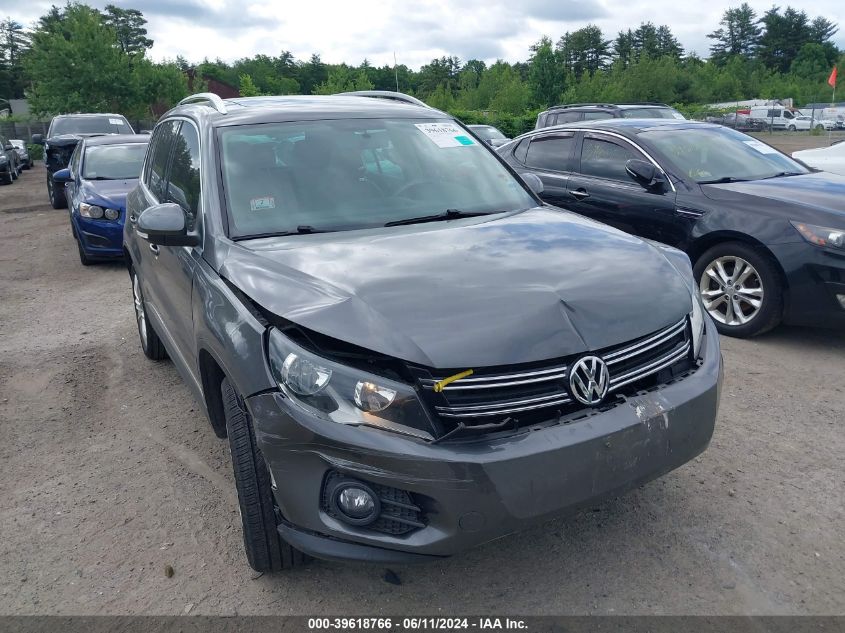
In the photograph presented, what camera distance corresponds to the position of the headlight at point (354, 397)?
228 cm

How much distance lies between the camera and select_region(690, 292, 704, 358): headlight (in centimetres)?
Result: 287

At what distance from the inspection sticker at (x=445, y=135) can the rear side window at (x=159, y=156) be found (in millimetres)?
1515

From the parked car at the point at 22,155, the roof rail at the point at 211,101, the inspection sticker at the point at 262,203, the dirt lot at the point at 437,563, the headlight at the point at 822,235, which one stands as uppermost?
the roof rail at the point at 211,101

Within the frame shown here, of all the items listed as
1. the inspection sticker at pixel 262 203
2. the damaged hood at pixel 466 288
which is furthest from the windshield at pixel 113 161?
the damaged hood at pixel 466 288

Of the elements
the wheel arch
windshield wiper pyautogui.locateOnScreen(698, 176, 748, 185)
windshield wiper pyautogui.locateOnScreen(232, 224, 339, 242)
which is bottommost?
the wheel arch

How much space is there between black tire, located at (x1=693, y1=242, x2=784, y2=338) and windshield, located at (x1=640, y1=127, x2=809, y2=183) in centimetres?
81

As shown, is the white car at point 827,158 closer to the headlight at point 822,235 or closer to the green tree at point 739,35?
the headlight at point 822,235

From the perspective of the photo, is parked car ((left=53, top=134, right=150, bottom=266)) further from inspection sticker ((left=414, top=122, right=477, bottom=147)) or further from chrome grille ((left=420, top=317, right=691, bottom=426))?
chrome grille ((left=420, top=317, right=691, bottom=426))

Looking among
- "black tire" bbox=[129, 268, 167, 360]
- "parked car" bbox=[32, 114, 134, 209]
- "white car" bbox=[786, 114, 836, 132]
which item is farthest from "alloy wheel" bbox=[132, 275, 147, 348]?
"white car" bbox=[786, 114, 836, 132]

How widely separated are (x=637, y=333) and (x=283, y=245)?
148 centimetres

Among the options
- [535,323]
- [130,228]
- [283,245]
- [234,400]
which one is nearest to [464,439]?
[535,323]

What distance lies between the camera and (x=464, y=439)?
228cm

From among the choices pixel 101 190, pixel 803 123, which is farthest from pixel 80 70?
pixel 803 123

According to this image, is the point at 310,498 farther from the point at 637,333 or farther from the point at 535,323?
the point at 637,333
